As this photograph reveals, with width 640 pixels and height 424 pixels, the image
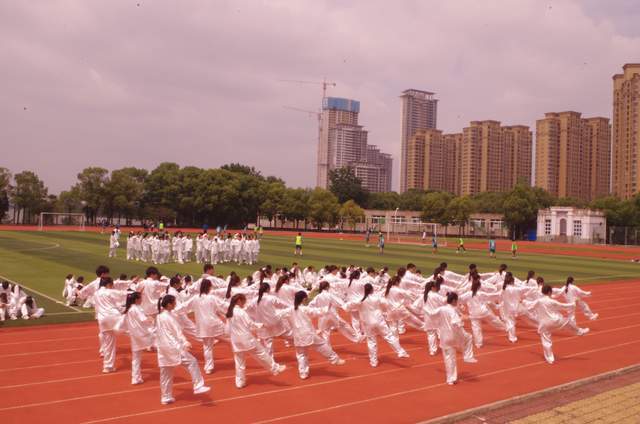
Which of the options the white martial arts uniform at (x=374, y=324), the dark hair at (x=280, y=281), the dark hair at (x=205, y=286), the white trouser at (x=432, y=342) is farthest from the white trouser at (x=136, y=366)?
the white trouser at (x=432, y=342)

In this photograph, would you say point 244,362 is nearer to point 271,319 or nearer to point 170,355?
point 271,319

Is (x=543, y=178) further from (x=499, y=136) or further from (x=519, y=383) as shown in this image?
(x=519, y=383)

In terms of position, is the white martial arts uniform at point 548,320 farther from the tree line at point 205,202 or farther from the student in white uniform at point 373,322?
the tree line at point 205,202

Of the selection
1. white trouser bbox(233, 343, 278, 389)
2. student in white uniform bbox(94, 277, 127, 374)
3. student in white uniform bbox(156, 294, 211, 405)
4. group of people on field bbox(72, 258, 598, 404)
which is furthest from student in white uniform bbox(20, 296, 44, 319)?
white trouser bbox(233, 343, 278, 389)

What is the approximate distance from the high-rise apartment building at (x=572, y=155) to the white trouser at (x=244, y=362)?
413ft

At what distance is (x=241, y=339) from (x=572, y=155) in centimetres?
13015

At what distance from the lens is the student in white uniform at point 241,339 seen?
30.5 ft

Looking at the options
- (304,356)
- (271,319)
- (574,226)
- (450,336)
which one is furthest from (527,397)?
(574,226)

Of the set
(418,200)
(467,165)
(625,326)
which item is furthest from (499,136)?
(625,326)

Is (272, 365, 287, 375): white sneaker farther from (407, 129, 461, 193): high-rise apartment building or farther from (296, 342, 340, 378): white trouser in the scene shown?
(407, 129, 461, 193): high-rise apartment building

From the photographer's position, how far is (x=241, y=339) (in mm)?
9328

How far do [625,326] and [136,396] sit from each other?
1404 centimetres

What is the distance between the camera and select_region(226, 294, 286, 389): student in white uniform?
928 cm

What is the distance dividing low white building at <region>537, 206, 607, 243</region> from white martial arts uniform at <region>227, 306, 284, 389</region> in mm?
77165
